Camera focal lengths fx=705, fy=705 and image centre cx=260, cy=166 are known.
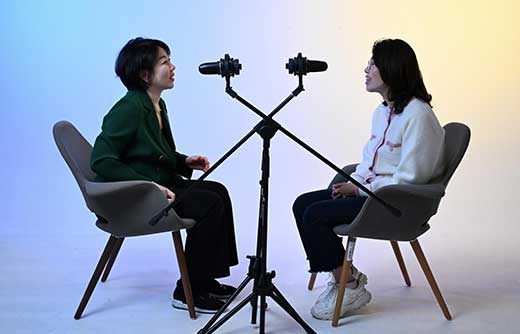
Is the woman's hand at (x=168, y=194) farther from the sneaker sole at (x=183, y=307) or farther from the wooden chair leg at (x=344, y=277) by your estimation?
the wooden chair leg at (x=344, y=277)

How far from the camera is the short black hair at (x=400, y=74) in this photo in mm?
2615

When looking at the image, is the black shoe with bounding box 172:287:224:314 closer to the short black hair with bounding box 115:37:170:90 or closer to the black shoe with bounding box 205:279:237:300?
the black shoe with bounding box 205:279:237:300

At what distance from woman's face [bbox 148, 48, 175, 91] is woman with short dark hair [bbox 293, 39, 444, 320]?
764mm

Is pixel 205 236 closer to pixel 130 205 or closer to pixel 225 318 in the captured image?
pixel 130 205

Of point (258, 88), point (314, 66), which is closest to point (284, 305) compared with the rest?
point (314, 66)

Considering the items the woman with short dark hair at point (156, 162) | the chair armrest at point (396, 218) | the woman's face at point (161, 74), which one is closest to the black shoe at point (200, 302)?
the woman with short dark hair at point (156, 162)

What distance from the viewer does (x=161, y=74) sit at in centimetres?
280

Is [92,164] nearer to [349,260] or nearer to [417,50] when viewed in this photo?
[349,260]

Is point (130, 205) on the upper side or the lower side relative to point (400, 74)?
lower

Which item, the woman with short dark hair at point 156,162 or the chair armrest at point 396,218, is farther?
the woman with short dark hair at point 156,162

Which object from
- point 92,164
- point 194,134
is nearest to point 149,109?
point 92,164

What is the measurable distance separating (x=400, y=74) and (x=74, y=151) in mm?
1285

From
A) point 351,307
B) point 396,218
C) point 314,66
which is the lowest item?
point 351,307

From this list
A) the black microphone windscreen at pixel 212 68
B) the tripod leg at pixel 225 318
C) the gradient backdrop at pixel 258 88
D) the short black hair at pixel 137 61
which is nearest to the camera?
the black microphone windscreen at pixel 212 68
